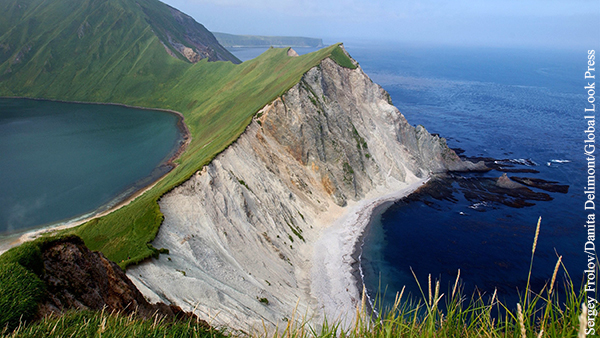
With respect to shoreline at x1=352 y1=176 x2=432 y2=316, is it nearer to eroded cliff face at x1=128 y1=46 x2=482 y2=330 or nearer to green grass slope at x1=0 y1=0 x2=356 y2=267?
eroded cliff face at x1=128 y1=46 x2=482 y2=330

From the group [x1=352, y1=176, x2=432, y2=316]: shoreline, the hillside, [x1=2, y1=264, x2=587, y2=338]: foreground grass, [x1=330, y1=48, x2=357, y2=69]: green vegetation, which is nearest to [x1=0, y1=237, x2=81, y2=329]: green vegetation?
[x1=2, y1=264, x2=587, y2=338]: foreground grass

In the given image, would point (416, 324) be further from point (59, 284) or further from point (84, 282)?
point (84, 282)

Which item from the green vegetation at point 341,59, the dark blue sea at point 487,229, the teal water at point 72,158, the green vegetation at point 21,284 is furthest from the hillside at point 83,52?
the green vegetation at point 21,284

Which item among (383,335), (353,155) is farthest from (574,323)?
(353,155)

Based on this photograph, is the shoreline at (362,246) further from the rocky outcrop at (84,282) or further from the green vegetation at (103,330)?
the green vegetation at (103,330)

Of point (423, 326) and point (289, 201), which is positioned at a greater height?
point (423, 326)

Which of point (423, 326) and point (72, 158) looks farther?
point (72, 158)

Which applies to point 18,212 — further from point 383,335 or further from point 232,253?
point 383,335

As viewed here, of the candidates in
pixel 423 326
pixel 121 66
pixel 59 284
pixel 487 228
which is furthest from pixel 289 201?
pixel 121 66
